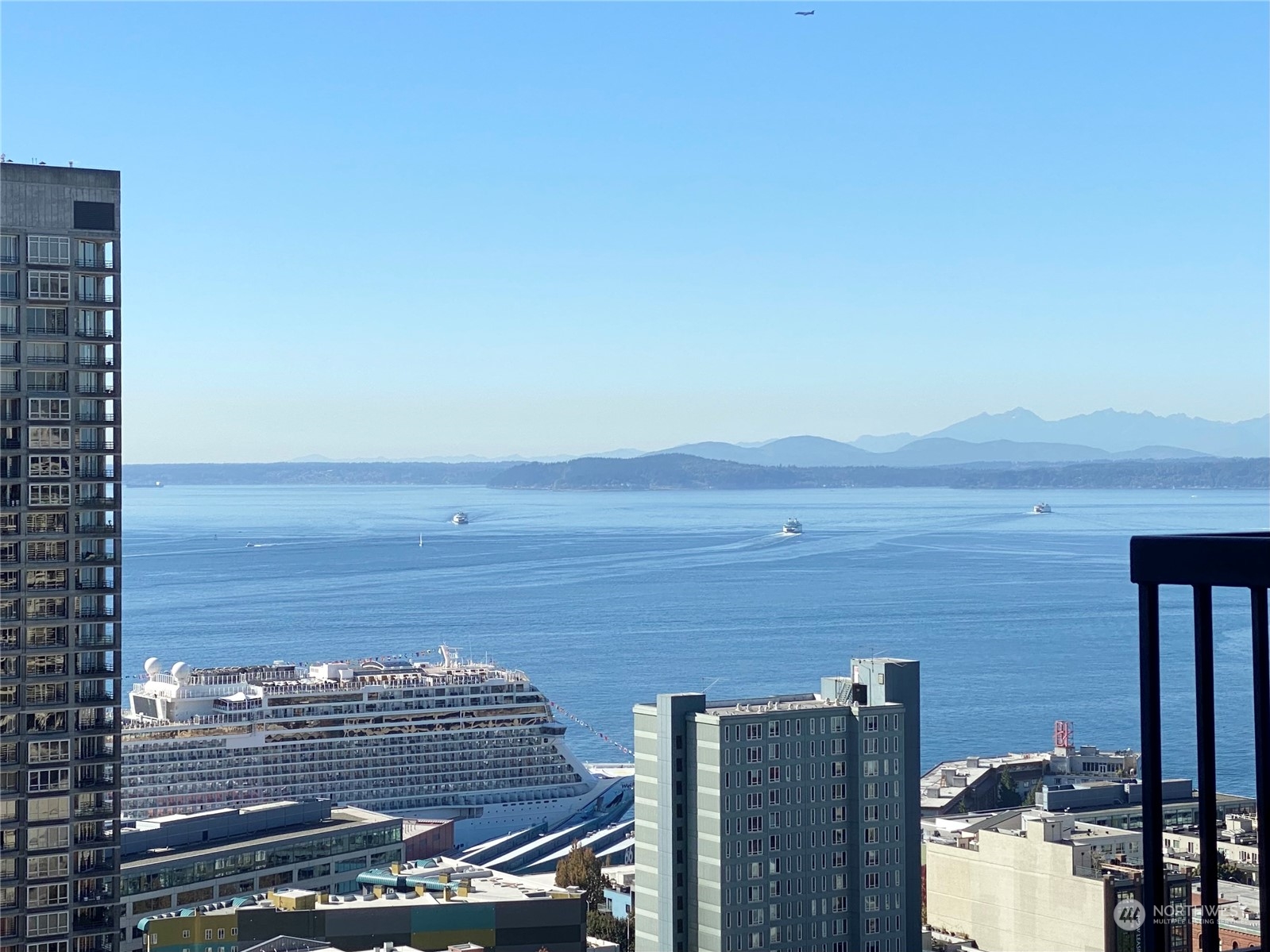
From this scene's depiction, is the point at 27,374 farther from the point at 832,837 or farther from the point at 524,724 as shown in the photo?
the point at 524,724

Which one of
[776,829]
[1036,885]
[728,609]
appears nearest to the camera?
[776,829]

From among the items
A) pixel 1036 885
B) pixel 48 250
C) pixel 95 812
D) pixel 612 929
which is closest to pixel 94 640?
pixel 95 812

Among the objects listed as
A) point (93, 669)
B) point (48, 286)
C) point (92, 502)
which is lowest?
point (93, 669)

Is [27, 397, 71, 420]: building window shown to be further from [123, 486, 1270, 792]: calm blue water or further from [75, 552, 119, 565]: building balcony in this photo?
[123, 486, 1270, 792]: calm blue water

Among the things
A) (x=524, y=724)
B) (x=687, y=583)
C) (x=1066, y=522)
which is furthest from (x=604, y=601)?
(x=1066, y=522)

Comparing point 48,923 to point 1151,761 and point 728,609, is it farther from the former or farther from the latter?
point 728,609

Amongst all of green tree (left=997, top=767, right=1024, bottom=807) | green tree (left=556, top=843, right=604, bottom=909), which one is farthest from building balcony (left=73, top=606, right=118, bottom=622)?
green tree (left=997, top=767, right=1024, bottom=807)

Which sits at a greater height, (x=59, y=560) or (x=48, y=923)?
(x=59, y=560)
